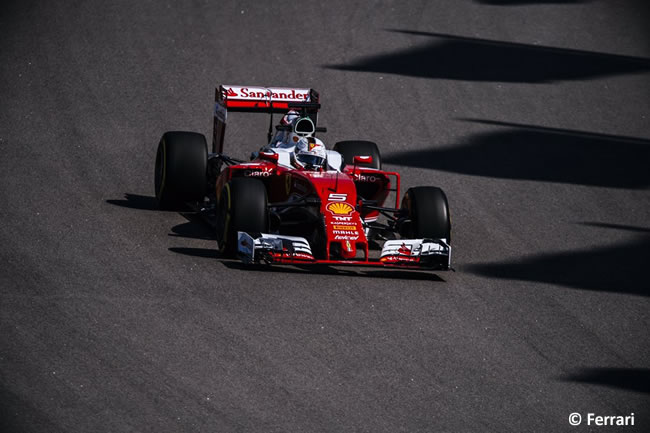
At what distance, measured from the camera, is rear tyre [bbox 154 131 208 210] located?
14227mm

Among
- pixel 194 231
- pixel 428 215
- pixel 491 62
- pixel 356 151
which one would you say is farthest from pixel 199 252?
pixel 491 62

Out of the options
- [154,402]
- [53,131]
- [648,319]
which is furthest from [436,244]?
[53,131]

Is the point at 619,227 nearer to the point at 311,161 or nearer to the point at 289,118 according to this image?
the point at 311,161

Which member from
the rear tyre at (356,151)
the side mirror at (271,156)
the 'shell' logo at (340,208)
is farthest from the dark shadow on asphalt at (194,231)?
the rear tyre at (356,151)

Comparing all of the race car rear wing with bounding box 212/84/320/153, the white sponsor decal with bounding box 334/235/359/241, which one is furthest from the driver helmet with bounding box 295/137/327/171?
the white sponsor decal with bounding box 334/235/359/241

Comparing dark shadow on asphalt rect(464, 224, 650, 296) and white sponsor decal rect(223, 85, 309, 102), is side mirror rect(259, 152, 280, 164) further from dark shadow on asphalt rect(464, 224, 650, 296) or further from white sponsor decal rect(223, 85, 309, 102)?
dark shadow on asphalt rect(464, 224, 650, 296)

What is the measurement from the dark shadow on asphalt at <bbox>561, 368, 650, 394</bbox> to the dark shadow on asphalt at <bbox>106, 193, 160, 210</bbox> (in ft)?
22.6

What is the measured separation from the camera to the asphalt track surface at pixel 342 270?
915 centimetres

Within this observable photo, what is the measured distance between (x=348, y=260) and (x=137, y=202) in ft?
13.7

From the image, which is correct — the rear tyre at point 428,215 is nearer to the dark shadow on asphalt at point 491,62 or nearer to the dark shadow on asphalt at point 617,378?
the dark shadow on asphalt at point 617,378

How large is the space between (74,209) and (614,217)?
8264 mm

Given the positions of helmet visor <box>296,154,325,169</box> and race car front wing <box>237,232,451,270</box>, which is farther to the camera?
helmet visor <box>296,154,325,169</box>

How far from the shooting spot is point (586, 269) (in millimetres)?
13719

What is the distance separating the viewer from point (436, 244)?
1249cm
